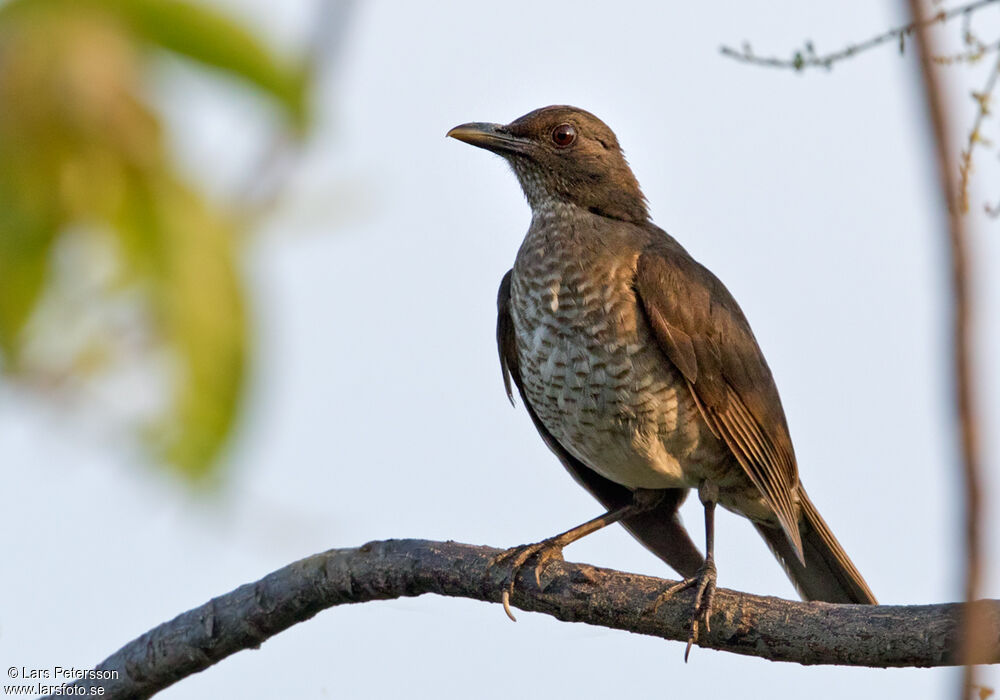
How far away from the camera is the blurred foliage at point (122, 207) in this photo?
114 centimetres

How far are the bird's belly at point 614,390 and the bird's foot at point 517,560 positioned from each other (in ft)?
2.01

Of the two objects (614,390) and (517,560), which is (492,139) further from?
(517,560)

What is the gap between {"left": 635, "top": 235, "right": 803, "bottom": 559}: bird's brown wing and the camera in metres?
5.06

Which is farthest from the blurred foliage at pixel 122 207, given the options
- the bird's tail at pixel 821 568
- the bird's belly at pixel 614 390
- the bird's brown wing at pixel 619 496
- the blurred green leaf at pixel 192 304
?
the bird's tail at pixel 821 568

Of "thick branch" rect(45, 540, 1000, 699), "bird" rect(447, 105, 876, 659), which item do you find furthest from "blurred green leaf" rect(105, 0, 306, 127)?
"bird" rect(447, 105, 876, 659)

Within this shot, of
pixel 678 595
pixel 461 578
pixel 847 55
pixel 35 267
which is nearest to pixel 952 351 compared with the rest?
pixel 35 267

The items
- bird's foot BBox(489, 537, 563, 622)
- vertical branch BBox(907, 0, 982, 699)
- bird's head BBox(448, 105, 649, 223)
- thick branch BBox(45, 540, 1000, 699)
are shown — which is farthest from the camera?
bird's head BBox(448, 105, 649, 223)

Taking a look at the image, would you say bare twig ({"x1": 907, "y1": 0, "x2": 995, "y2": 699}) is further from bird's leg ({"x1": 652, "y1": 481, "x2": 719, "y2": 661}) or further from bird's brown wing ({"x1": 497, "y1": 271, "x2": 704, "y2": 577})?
bird's brown wing ({"x1": 497, "y1": 271, "x2": 704, "y2": 577})

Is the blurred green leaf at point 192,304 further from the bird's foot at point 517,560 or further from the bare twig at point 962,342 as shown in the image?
the bird's foot at point 517,560

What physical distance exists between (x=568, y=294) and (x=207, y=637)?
206cm

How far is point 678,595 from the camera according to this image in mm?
4344

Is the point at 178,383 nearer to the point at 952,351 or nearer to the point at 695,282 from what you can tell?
the point at 952,351

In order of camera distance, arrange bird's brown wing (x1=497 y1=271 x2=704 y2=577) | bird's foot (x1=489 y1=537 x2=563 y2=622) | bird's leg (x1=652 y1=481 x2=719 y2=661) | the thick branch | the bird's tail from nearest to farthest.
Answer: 1. the thick branch
2. bird's leg (x1=652 y1=481 x2=719 y2=661)
3. bird's foot (x1=489 y1=537 x2=563 y2=622)
4. the bird's tail
5. bird's brown wing (x1=497 y1=271 x2=704 y2=577)

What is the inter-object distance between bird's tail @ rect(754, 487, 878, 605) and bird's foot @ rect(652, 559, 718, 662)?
3.70 feet
